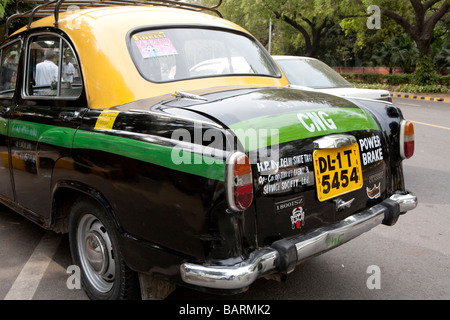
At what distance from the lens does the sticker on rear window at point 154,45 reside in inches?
133

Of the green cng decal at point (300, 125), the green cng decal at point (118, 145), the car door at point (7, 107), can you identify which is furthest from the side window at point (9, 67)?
the green cng decal at point (300, 125)

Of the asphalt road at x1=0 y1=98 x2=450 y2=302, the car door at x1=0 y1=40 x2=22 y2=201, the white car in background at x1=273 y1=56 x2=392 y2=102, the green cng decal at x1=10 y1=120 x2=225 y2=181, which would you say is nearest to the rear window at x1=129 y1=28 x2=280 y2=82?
the green cng decal at x1=10 y1=120 x2=225 y2=181

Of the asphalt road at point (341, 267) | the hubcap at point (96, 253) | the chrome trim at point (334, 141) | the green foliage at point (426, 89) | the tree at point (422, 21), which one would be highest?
the tree at point (422, 21)

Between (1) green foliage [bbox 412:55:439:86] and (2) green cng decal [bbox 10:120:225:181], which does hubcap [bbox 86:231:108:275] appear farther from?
(1) green foliage [bbox 412:55:439:86]

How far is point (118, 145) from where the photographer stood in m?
2.72

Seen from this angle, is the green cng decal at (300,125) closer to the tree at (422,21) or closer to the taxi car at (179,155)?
the taxi car at (179,155)

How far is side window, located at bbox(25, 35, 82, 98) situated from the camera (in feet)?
11.1

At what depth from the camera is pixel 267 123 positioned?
2709 mm

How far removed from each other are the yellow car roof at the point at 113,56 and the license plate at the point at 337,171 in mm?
1113

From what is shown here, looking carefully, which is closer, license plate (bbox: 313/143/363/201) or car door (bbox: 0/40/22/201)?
license plate (bbox: 313/143/363/201)

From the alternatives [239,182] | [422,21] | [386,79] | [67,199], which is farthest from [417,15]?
[239,182]

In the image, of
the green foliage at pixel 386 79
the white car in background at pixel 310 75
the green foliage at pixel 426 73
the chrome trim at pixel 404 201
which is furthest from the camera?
the green foliage at pixel 386 79

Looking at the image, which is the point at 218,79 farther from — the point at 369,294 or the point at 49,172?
the point at 369,294
